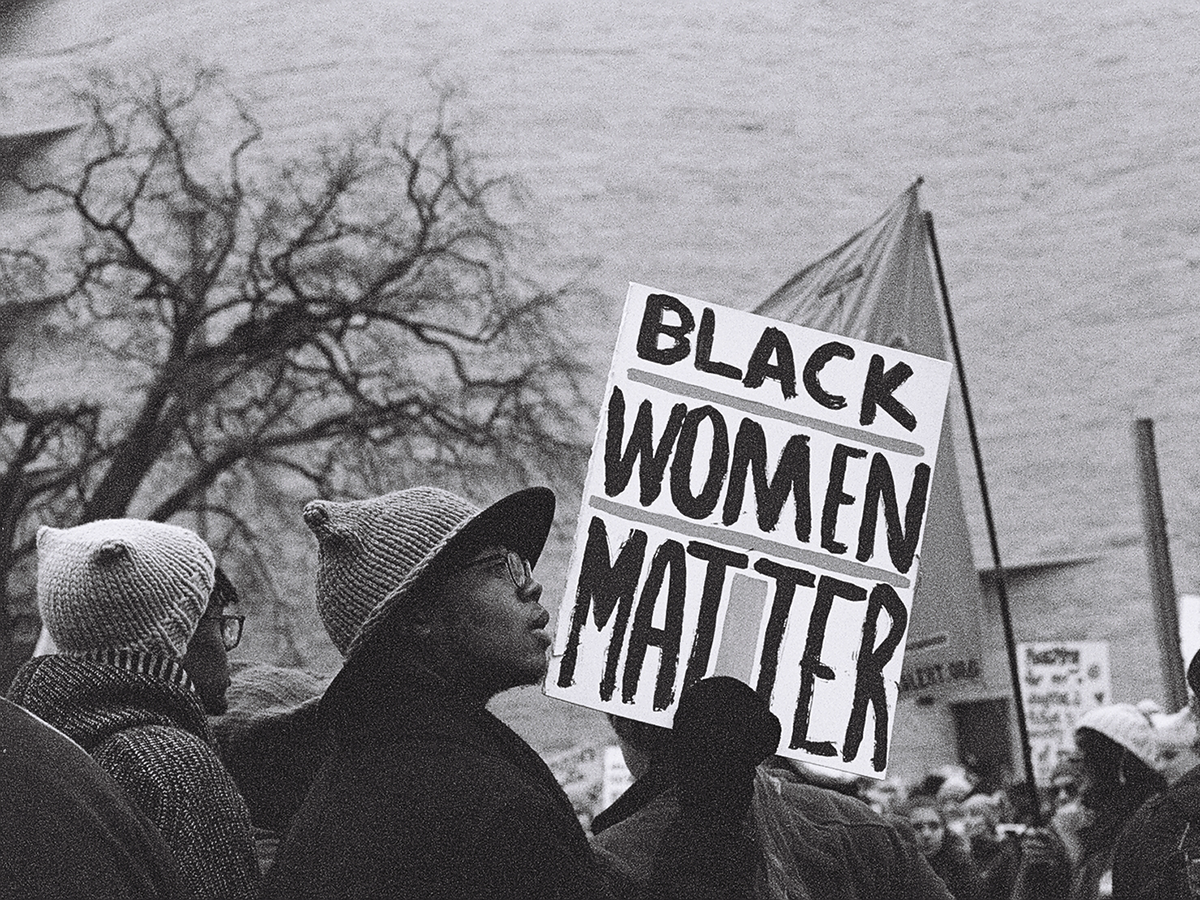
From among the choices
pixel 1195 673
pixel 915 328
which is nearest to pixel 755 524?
pixel 1195 673

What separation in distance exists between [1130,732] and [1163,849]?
1496mm

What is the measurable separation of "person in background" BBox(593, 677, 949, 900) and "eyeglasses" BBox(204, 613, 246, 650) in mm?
530

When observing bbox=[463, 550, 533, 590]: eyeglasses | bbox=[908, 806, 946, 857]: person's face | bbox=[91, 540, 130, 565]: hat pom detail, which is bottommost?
bbox=[908, 806, 946, 857]: person's face

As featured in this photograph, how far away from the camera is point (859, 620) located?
2826mm

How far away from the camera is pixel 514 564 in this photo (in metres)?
2.06

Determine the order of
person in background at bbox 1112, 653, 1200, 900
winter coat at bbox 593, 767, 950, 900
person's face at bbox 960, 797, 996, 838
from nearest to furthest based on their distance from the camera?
winter coat at bbox 593, 767, 950, 900 < person in background at bbox 1112, 653, 1200, 900 < person's face at bbox 960, 797, 996, 838

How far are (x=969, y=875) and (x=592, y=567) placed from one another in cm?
444

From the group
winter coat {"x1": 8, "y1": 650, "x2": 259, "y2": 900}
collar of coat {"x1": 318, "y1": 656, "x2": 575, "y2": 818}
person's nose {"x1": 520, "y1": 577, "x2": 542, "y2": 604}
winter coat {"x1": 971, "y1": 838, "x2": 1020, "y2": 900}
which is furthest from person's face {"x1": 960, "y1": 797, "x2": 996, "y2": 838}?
collar of coat {"x1": 318, "y1": 656, "x2": 575, "y2": 818}

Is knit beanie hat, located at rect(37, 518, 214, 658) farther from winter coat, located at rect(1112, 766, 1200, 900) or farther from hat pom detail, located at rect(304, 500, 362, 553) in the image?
winter coat, located at rect(1112, 766, 1200, 900)

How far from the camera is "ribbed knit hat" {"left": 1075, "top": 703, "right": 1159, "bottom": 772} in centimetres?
438

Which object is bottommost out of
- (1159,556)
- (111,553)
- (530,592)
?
(530,592)

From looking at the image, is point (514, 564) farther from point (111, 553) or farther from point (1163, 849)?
point (1163, 849)

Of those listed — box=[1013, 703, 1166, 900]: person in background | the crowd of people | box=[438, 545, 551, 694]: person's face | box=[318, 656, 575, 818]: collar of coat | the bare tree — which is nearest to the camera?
the crowd of people

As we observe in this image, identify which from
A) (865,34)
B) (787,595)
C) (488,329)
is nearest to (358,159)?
(488,329)
